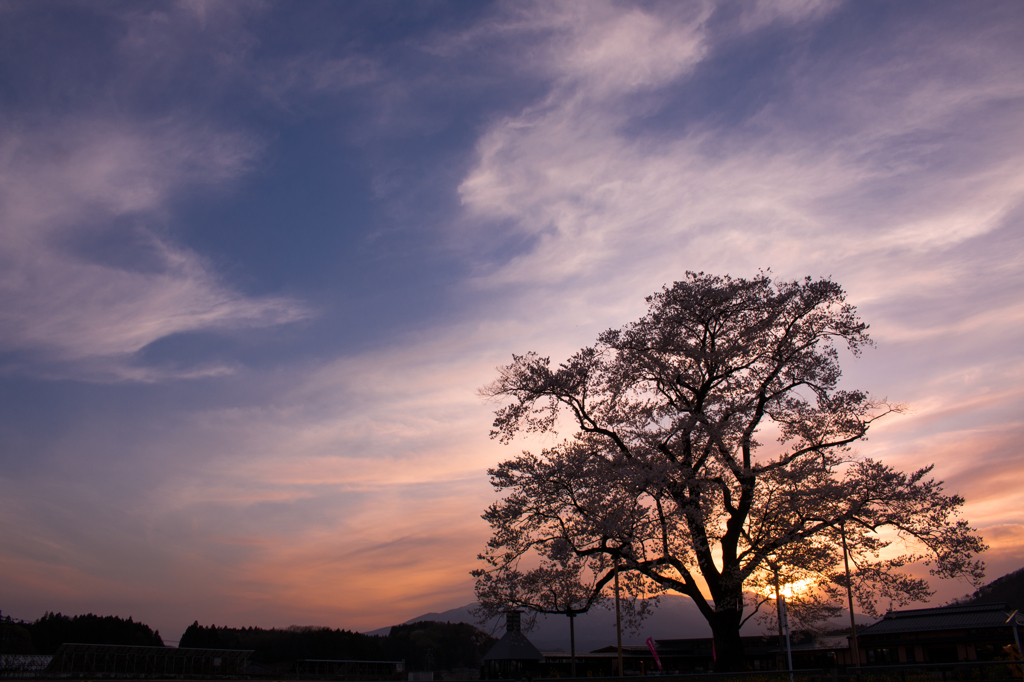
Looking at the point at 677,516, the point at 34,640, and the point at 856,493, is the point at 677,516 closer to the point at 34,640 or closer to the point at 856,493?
the point at 856,493

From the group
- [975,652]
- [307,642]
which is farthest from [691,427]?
[307,642]

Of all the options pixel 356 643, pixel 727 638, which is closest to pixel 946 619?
pixel 727 638

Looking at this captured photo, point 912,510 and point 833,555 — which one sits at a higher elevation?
point 912,510

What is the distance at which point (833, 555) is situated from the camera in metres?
23.8

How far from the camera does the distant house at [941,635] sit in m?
51.8

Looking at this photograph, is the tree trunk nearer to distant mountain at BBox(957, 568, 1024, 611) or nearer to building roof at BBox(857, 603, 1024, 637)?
building roof at BBox(857, 603, 1024, 637)

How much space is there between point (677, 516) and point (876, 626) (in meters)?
54.6

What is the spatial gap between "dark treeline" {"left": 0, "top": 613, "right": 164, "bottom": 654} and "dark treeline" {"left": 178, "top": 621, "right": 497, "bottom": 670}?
9467mm

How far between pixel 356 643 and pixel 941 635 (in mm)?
109332

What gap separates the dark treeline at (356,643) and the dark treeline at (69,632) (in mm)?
9467

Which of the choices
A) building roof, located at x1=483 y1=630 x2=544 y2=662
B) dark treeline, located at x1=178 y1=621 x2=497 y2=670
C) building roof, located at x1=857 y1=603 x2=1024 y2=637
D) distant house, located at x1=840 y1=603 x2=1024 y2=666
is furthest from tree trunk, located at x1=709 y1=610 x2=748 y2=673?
dark treeline, located at x1=178 y1=621 x2=497 y2=670

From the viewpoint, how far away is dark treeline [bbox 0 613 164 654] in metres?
95.2

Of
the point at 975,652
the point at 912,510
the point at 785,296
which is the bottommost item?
the point at 975,652

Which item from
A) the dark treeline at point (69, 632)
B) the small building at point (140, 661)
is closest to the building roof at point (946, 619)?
the small building at point (140, 661)
